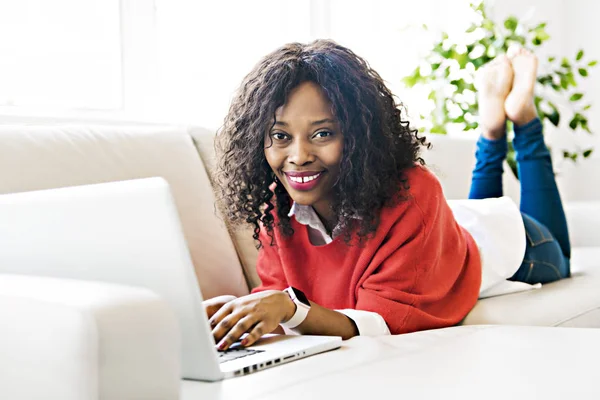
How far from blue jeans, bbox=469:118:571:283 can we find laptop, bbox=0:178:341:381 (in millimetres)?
1219

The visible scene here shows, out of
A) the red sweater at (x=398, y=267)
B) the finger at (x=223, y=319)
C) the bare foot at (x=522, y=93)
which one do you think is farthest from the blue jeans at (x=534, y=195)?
the finger at (x=223, y=319)

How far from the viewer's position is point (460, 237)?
154 centimetres

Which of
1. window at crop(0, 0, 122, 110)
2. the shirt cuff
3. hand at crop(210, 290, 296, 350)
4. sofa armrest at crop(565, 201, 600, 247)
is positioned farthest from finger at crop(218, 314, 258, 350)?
sofa armrest at crop(565, 201, 600, 247)

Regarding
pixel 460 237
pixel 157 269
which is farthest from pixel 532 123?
pixel 157 269

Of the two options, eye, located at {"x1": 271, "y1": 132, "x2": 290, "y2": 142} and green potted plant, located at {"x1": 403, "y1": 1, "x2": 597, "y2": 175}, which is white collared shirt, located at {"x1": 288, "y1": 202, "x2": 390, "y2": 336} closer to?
eye, located at {"x1": 271, "y1": 132, "x2": 290, "y2": 142}

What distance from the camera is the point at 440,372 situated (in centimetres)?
90

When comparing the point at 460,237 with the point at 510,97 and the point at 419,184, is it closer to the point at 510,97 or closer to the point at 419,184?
the point at 419,184

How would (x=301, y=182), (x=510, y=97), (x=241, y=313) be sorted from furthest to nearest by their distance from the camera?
(x=510, y=97), (x=301, y=182), (x=241, y=313)

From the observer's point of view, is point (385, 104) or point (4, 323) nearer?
point (4, 323)

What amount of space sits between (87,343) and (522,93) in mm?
1742

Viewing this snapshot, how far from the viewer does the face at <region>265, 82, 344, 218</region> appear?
128 centimetres

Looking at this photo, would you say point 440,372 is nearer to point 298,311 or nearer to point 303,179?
point 298,311

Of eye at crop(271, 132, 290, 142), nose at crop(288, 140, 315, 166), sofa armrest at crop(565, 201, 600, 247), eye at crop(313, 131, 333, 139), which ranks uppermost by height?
eye at crop(313, 131, 333, 139)

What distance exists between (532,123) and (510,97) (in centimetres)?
10
